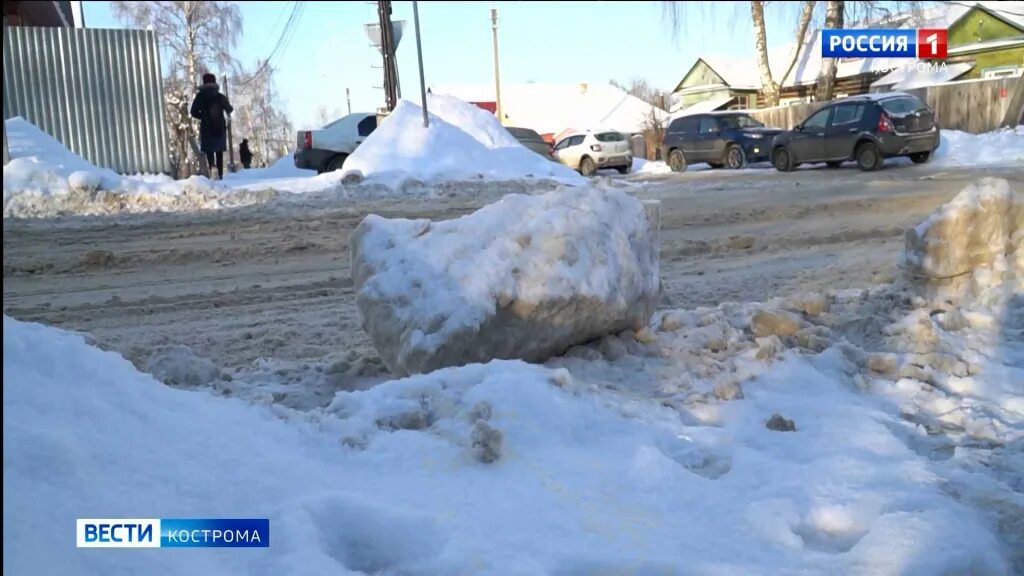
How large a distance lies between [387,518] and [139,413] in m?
0.84

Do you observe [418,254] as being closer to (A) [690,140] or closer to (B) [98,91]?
(B) [98,91]

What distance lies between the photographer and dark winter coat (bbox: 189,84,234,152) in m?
14.4

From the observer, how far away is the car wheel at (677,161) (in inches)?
907

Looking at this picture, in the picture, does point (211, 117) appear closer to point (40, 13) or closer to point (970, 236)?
point (40, 13)

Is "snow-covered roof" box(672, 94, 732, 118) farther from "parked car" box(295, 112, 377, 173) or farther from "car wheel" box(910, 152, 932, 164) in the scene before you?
"parked car" box(295, 112, 377, 173)

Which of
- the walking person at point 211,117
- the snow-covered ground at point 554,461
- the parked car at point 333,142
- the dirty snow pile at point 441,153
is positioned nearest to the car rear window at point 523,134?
the parked car at point 333,142

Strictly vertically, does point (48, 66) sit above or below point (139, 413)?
above

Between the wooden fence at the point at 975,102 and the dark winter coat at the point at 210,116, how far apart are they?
634 inches

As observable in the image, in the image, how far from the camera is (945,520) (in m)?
2.48

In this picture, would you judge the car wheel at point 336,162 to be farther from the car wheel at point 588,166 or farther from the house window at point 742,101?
the house window at point 742,101

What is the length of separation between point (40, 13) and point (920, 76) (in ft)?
87.4

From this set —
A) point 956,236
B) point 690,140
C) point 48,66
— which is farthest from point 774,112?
point 956,236

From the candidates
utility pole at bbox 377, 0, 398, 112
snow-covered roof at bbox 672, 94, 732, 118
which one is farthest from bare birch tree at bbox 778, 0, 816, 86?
utility pole at bbox 377, 0, 398, 112

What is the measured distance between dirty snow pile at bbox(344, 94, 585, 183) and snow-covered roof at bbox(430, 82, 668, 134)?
3922 centimetres
